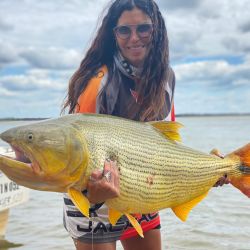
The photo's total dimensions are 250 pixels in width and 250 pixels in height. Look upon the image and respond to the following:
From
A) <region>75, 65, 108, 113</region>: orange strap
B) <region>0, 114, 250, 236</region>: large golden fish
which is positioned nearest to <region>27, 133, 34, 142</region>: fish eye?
<region>0, 114, 250, 236</region>: large golden fish

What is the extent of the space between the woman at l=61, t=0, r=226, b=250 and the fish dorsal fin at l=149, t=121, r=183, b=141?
0.46 meters

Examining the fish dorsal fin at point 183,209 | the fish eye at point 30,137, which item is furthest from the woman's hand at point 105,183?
the fish dorsal fin at point 183,209

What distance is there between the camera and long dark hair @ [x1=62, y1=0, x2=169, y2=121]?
379 centimetres

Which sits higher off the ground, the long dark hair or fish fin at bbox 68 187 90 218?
the long dark hair

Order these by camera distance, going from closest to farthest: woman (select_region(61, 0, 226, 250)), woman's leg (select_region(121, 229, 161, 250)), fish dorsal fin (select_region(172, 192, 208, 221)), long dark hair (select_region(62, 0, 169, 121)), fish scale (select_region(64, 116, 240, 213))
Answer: fish scale (select_region(64, 116, 240, 213)) < fish dorsal fin (select_region(172, 192, 208, 221)) < woman (select_region(61, 0, 226, 250)) < long dark hair (select_region(62, 0, 169, 121)) < woman's leg (select_region(121, 229, 161, 250))

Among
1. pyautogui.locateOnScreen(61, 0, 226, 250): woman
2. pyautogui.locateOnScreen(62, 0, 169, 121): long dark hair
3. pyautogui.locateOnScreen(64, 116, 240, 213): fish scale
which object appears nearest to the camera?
pyautogui.locateOnScreen(64, 116, 240, 213): fish scale

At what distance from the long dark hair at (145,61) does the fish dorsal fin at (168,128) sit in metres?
0.46

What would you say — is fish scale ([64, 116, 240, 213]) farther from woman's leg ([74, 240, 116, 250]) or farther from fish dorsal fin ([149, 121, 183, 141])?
woman's leg ([74, 240, 116, 250])

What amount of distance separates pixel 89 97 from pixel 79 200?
987 millimetres

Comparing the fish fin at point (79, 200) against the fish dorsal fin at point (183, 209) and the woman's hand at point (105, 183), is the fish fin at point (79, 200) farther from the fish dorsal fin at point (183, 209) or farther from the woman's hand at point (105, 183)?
the fish dorsal fin at point (183, 209)

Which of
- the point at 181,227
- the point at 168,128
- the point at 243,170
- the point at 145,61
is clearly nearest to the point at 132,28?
the point at 145,61

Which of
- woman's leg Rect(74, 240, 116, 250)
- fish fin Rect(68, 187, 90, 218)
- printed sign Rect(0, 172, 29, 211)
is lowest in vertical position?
printed sign Rect(0, 172, 29, 211)

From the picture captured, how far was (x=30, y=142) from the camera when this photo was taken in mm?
2707

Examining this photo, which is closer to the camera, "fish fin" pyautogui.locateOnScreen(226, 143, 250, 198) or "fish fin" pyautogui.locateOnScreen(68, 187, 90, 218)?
"fish fin" pyautogui.locateOnScreen(68, 187, 90, 218)
